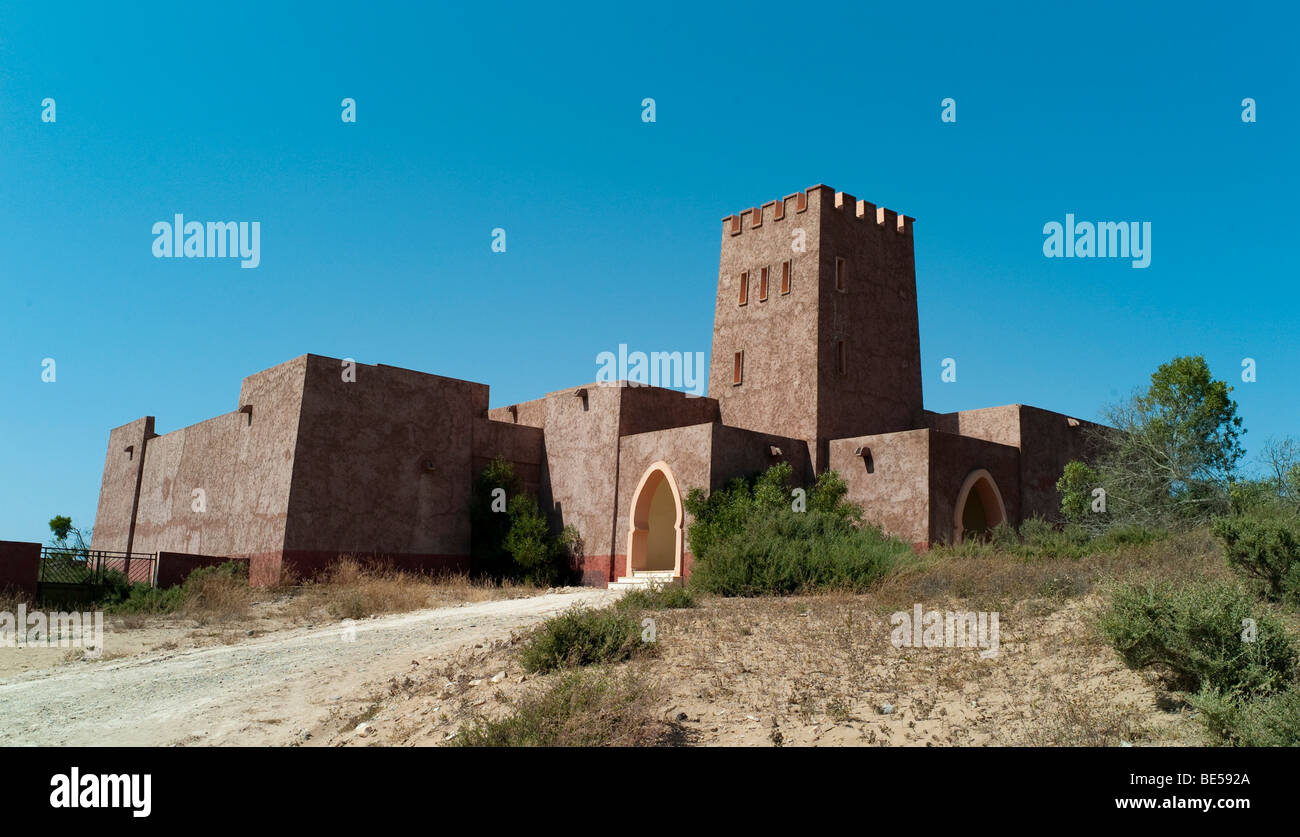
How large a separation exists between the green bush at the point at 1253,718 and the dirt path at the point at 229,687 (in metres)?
7.04

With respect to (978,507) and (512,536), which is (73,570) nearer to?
(512,536)

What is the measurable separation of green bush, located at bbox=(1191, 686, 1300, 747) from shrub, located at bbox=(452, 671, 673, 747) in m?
3.62

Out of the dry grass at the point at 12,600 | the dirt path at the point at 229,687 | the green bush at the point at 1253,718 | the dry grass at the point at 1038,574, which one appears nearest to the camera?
the green bush at the point at 1253,718

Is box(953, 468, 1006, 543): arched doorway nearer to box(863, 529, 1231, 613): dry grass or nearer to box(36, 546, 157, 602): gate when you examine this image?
box(863, 529, 1231, 613): dry grass

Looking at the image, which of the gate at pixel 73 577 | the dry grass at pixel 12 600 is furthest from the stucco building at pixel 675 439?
the dry grass at pixel 12 600

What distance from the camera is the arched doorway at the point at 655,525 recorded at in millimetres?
21906

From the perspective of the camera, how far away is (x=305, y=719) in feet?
28.9

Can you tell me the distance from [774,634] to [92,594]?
587 inches

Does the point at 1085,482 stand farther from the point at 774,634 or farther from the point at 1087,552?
the point at 774,634

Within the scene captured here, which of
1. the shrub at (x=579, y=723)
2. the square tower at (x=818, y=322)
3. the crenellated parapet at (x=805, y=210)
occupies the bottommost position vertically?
the shrub at (x=579, y=723)

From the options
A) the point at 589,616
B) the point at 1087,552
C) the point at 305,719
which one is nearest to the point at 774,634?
the point at 589,616

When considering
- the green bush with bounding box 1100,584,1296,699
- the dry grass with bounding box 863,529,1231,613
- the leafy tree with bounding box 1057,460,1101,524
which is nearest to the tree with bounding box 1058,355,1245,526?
the leafy tree with bounding box 1057,460,1101,524

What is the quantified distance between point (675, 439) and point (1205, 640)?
597 inches

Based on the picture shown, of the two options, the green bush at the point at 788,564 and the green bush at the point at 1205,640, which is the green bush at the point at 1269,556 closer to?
the green bush at the point at 1205,640
